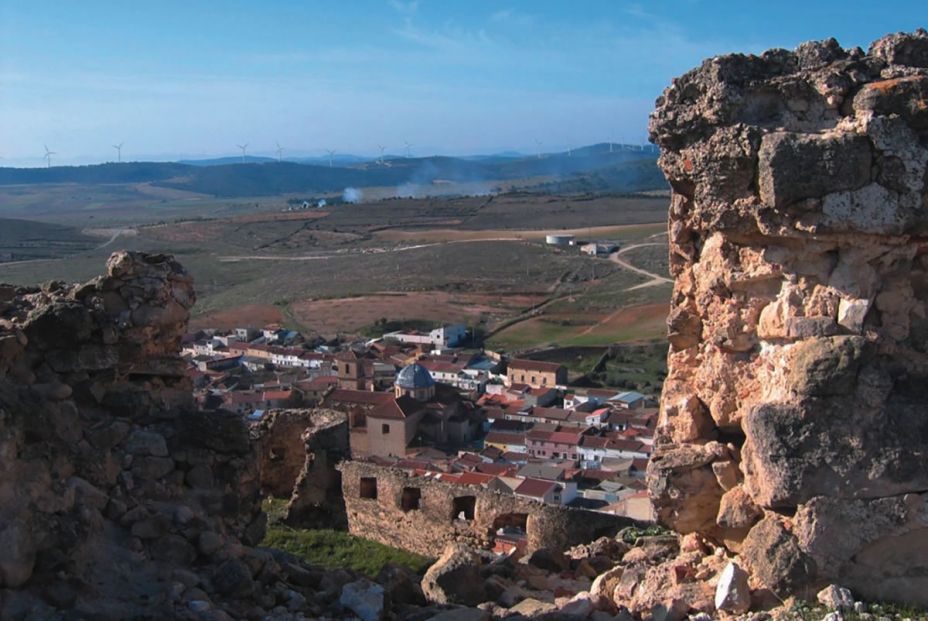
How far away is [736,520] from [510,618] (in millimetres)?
1979

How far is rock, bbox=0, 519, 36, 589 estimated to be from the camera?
599 cm

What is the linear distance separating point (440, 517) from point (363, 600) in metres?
7.09

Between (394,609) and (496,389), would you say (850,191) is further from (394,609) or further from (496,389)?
(496,389)

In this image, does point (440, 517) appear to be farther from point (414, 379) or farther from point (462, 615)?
point (414, 379)

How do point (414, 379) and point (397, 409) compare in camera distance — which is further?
point (414, 379)

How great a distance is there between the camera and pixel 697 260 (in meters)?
8.41

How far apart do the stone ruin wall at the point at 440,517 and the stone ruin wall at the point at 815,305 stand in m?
5.73

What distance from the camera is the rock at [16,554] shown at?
599 centimetres

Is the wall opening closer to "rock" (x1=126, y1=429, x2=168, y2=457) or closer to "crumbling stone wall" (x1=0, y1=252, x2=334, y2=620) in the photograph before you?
"crumbling stone wall" (x1=0, y1=252, x2=334, y2=620)

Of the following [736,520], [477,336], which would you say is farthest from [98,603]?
[477,336]

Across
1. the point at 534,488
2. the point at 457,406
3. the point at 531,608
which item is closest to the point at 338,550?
the point at 531,608

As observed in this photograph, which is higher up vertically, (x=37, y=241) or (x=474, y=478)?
(x=37, y=241)

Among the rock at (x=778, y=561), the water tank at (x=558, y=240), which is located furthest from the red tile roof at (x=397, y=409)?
the water tank at (x=558, y=240)

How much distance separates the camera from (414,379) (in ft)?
135
